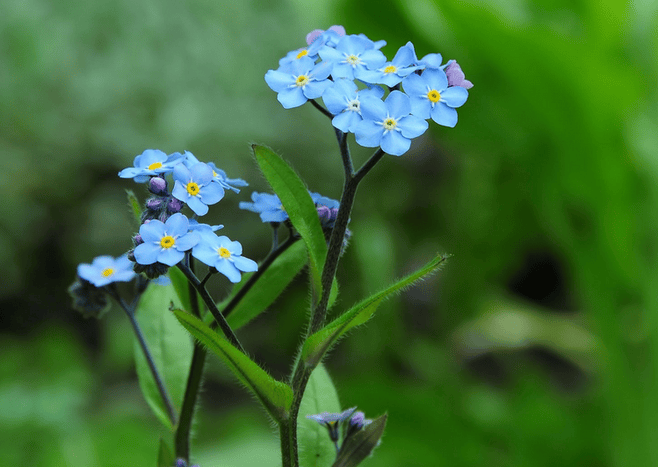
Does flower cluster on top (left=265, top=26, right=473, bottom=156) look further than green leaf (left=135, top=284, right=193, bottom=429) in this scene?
No

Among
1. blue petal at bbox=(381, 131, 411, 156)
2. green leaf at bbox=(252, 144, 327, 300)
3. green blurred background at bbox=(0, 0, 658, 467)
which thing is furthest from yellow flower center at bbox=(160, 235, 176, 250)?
green blurred background at bbox=(0, 0, 658, 467)

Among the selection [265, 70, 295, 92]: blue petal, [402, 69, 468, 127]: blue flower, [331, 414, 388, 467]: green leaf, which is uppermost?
[265, 70, 295, 92]: blue petal

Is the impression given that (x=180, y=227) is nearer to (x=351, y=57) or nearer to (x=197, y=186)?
(x=197, y=186)

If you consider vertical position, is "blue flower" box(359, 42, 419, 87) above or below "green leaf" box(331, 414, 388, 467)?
above

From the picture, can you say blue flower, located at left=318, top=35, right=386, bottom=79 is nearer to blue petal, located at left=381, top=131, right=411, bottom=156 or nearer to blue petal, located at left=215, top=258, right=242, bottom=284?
blue petal, located at left=381, top=131, right=411, bottom=156

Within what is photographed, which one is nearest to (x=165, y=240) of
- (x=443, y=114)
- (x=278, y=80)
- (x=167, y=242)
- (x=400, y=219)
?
(x=167, y=242)

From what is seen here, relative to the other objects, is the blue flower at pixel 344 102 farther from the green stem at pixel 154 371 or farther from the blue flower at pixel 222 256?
the green stem at pixel 154 371

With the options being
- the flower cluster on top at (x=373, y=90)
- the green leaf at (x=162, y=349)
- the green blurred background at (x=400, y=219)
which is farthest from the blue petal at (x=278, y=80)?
the green blurred background at (x=400, y=219)
